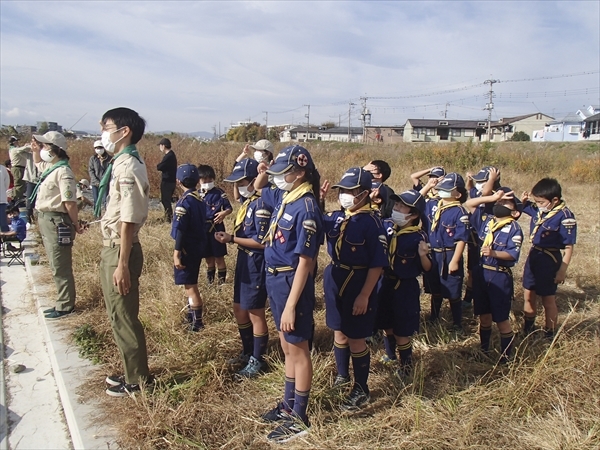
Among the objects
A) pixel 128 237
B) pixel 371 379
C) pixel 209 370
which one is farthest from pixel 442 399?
pixel 128 237

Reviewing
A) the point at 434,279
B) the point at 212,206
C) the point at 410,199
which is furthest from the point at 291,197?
the point at 434,279

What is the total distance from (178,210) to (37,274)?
3.13m

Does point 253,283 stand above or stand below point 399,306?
above

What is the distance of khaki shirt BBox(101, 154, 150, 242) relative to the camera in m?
2.89

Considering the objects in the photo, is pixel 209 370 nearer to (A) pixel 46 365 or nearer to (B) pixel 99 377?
(B) pixel 99 377

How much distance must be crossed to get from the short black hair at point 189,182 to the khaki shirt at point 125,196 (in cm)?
125

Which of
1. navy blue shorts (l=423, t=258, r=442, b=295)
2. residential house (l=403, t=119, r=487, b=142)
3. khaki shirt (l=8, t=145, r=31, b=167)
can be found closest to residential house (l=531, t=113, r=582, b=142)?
residential house (l=403, t=119, r=487, b=142)

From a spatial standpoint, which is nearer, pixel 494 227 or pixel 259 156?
pixel 494 227

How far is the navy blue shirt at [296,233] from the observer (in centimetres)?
256

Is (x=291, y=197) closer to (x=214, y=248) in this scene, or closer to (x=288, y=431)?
(x=288, y=431)

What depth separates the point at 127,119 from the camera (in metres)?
3.05

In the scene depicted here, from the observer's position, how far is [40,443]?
117 inches

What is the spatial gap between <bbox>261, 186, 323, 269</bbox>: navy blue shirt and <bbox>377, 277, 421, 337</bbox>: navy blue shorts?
112 cm

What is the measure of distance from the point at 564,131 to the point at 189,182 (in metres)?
64.7
